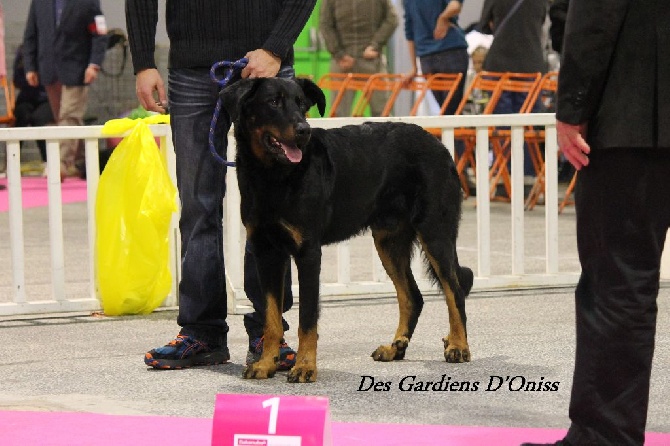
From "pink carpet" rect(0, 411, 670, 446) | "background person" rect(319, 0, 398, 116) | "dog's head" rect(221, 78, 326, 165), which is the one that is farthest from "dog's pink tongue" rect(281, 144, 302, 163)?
"background person" rect(319, 0, 398, 116)

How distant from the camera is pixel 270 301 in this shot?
14.1ft

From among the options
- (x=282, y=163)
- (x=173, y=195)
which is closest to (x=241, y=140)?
(x=282, y=163)

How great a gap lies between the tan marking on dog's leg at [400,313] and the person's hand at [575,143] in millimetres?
1790

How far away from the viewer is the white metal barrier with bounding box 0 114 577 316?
5836mm

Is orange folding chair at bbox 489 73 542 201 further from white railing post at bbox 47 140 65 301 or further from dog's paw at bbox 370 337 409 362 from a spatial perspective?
dog's paw at bbox 370 337 409 362

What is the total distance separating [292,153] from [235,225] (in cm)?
205

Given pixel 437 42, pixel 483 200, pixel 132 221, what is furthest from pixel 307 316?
pixel 437 42

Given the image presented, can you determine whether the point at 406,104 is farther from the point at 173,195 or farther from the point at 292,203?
the point at 292,203

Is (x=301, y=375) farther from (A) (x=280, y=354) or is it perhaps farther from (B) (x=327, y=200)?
(B) (x=327, y=200)

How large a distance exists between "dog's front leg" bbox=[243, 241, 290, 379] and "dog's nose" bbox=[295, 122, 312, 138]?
44 cm

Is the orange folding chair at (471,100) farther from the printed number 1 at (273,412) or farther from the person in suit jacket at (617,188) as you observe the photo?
the printed number 1 at (273,412)

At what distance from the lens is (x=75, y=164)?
14109 millimetres

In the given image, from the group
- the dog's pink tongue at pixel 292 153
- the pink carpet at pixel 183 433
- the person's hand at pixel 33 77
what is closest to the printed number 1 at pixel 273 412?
the pink carpet at pixel 183 433

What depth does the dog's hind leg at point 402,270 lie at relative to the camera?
4727 millimetres
